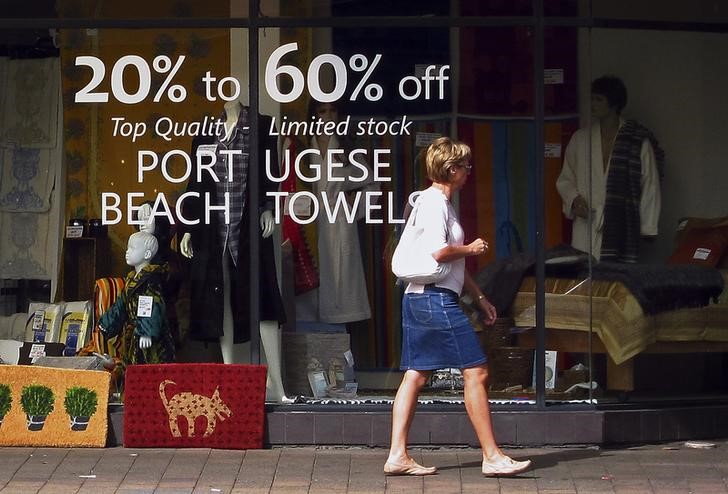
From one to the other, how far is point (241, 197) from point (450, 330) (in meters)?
1.84

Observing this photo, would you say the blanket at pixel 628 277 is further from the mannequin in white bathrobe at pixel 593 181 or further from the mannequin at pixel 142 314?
the mannequin at pixel 142 314

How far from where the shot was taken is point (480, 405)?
7.89 m

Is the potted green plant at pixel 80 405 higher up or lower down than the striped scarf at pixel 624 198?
lower down

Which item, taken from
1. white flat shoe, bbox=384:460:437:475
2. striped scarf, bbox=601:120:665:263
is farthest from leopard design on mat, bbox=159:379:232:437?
striped scarf, bbox=601:120:665:263

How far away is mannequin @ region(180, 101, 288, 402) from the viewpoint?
9094 mm

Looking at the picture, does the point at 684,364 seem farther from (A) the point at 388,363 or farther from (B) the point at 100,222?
(B) the point at 100,222

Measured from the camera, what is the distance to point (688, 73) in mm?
9523

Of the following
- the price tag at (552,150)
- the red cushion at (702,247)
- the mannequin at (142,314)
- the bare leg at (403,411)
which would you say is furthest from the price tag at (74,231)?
the red cushion at (702,247)

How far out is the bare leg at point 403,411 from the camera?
7.95 m

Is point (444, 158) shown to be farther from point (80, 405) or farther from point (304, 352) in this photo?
point (80, 405)

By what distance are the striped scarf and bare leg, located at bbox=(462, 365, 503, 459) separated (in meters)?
1.69

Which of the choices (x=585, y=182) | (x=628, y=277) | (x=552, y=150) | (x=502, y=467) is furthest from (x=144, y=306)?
(x=628, y=277)

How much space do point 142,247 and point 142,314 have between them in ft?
1.33

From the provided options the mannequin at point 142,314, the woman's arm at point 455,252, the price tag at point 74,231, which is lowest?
the mannequin at point 142,314
